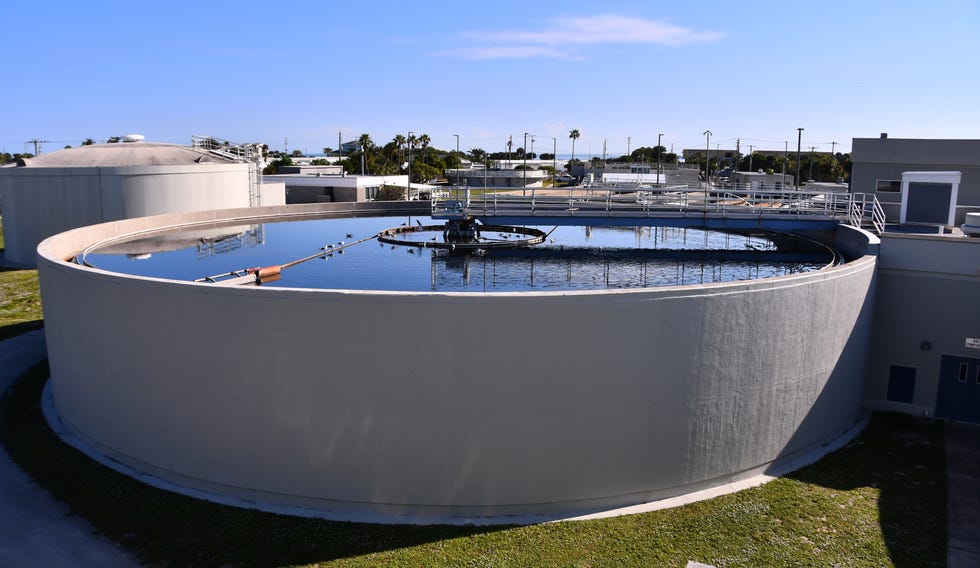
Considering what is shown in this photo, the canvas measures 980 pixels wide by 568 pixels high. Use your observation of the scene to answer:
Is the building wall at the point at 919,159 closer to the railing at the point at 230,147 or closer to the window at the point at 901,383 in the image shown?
the window at the point at 901,383

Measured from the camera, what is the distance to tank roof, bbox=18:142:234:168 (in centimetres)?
4321

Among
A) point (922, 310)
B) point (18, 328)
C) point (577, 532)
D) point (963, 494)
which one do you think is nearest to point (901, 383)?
point (922, 310)

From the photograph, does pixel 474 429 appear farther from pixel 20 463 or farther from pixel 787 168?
pixel 787 168

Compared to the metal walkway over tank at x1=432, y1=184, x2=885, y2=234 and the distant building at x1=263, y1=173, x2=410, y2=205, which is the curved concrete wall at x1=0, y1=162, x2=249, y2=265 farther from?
the metal walkway over tank at x1=432, y1=184, x2=885, y2=234

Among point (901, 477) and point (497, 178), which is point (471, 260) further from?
point (497, 178)

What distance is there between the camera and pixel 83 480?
1648 cm

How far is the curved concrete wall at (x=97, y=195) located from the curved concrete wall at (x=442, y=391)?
88.2 feet

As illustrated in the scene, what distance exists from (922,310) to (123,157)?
39872 mm

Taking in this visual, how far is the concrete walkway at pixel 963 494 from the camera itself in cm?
1478

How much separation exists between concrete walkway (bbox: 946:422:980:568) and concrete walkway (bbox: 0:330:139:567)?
49.7 ft

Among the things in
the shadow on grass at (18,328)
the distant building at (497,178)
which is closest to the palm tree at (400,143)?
the distant building at (497,178)

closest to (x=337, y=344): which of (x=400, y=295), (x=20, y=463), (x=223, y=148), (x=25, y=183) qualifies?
(x=400, y=295)

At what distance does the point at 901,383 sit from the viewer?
21812mm

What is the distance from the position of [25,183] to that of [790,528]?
4336cm
